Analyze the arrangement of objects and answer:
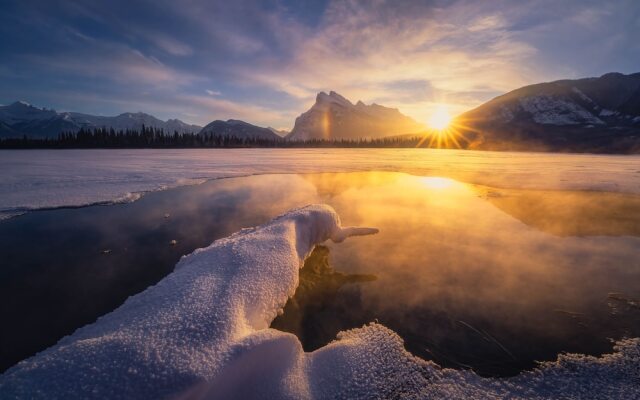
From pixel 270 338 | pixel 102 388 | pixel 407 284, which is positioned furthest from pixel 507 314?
pixel 102 388

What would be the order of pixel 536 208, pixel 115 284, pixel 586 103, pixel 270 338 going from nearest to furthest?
pixel 270 338
pixel 115 284
pixel 536 208
pixel 586 103

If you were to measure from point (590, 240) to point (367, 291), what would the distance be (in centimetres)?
733

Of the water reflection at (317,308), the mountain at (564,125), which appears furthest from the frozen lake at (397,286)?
the mountain at (564,125)

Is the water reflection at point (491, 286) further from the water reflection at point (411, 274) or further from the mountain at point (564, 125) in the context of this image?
the mountain at point (564, 125)

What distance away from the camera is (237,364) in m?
2.97

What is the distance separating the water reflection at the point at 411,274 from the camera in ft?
13.5

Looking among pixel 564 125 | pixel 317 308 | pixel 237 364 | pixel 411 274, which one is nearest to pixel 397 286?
pixel 411 274

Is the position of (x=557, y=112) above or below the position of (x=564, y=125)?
above

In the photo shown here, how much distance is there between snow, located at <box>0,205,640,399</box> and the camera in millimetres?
2557

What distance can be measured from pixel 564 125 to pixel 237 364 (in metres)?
226

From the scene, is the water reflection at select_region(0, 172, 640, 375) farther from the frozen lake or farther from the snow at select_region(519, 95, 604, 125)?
the snow at select_region(519, 95, 604, 125)

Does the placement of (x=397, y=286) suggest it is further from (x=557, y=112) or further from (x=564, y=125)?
(x=557, y=112)

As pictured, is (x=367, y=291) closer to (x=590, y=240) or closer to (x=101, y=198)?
(x=590, y=240)

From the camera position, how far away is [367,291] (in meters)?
5.43
